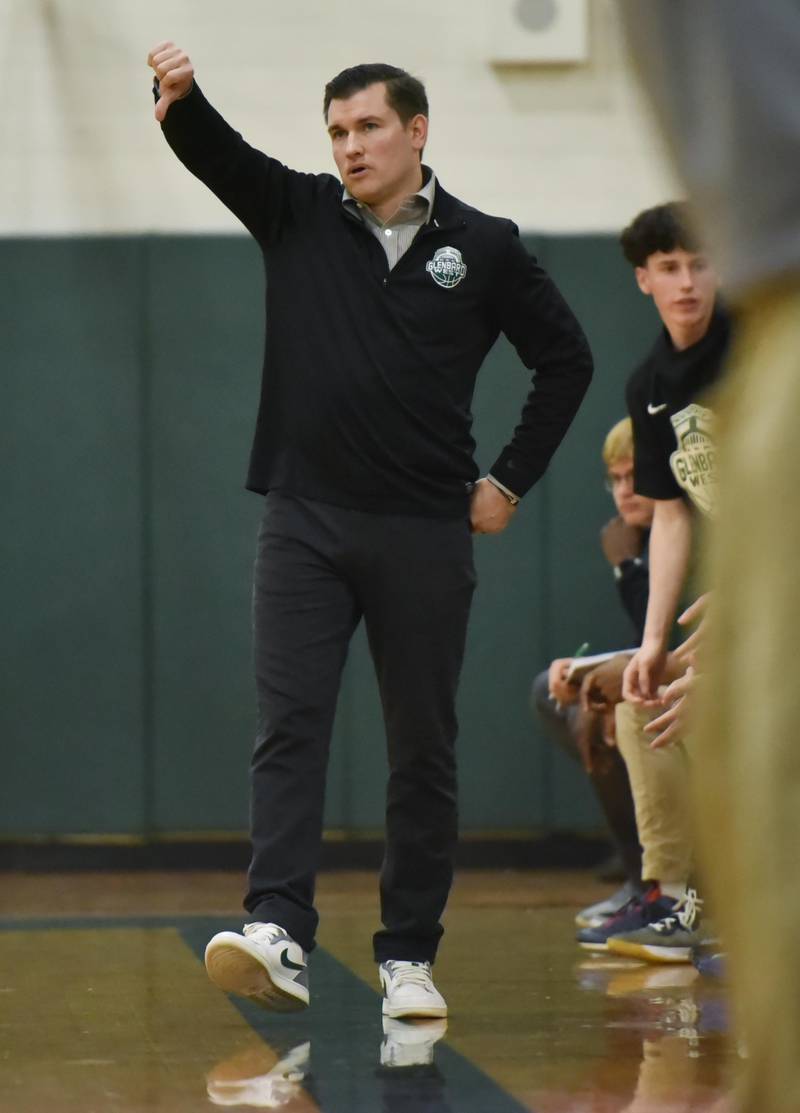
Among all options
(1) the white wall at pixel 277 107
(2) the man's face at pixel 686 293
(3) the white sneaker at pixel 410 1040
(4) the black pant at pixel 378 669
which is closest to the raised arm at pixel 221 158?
(4) the black pant at pixel 378 669

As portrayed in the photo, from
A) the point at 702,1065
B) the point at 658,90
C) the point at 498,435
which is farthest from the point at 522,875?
the point at 658,90

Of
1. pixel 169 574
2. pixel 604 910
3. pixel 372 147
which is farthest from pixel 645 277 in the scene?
pixel 169 574

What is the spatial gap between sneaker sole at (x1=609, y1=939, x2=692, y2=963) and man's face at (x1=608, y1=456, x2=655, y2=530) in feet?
4.29

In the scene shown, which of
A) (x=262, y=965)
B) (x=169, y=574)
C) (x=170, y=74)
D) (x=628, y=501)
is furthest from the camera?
(x=169, y=574)

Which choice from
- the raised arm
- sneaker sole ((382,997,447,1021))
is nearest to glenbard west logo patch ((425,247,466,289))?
the raised arm

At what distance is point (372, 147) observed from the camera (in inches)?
134

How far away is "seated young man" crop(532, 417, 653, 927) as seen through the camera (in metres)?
4.65

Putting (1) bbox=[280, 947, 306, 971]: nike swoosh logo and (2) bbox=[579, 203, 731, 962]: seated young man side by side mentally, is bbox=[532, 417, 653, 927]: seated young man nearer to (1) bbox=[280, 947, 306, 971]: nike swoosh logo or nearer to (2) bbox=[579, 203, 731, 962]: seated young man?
(2) bbox=[579, 203, 731, 962]: seated young man

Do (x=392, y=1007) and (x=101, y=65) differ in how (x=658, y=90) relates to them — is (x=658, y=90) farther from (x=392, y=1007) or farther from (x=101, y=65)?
(x=101, y=65)

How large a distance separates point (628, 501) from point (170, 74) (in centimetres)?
228

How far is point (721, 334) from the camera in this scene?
394 cm

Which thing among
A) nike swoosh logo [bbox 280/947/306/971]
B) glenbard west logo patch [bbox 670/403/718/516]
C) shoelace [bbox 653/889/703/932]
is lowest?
shoelace [bbox 653/889/703/932]

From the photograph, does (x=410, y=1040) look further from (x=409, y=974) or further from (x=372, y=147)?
(x=372, y=147)

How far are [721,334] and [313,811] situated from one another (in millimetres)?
1470
